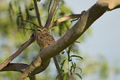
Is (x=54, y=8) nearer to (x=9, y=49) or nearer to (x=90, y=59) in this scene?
(x=9, y=49)

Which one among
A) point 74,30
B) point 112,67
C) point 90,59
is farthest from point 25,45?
point 112,67

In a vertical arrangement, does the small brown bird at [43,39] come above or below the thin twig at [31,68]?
above

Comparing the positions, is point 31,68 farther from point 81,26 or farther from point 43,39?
point 81,26

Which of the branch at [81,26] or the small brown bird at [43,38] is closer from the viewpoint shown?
the branch at [81,26]

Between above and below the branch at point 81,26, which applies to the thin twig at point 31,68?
below

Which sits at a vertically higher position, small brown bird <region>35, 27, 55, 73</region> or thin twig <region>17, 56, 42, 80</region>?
small brown bird <region>35, 27, 55, 73</region>

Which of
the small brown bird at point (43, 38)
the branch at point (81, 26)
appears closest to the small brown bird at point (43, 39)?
the small brown bird at point (43, 38)

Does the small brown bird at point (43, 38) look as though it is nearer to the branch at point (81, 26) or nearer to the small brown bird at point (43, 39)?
the small brown bird at point (43, 39)

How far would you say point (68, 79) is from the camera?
8.12ft

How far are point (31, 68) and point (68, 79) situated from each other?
0.28 metres

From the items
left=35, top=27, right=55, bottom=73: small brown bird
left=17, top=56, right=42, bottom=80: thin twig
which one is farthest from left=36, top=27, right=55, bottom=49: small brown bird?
left=17, top=56, right=42, bottom=80: thin twig

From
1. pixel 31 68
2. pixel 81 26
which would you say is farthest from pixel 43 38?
pixel 81 26

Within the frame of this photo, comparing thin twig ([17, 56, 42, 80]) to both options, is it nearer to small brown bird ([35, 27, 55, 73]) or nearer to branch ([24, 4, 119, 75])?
small brown bird ([35, 27, 55, 73])

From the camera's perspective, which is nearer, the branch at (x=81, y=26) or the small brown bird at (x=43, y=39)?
the branch at (x=81, y=26)
